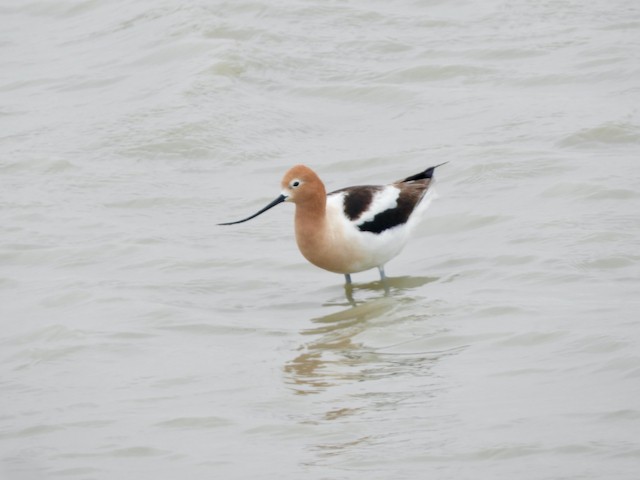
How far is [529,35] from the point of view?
1373 centimetres

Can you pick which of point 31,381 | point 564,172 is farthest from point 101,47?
point 31,381

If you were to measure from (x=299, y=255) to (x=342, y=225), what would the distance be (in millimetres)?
887

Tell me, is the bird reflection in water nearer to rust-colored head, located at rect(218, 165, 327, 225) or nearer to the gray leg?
the gray leg

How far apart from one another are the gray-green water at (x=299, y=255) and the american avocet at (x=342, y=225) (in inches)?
10.8

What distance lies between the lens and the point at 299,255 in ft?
32.0

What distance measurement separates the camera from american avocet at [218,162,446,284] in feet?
29.1

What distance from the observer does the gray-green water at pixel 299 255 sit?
622cm

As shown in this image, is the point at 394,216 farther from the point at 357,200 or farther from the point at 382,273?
the point at 382,273

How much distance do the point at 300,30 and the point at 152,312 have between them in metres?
6.83

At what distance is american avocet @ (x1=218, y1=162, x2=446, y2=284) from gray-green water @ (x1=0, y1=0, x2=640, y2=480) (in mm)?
274

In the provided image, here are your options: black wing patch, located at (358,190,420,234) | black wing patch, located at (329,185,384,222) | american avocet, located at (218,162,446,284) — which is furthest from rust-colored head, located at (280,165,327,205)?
black wing patch, located at (358,190,420,234)

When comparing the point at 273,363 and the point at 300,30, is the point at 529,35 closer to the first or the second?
the point at 300,30

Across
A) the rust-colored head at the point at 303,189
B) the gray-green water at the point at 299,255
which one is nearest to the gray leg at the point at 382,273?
the gray-green water at the point at 299,255

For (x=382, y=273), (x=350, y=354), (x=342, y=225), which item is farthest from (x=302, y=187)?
(x=350, y=354)
